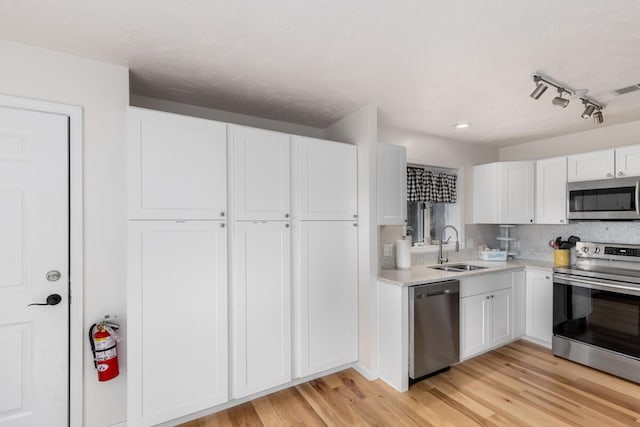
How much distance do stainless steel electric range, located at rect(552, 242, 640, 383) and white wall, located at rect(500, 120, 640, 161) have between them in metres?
1.11

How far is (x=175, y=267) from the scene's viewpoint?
6.45ft

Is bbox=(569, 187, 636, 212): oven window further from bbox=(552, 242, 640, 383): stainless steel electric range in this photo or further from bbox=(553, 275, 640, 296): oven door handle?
bbox=(553, 275, 640, 296): oven door handle

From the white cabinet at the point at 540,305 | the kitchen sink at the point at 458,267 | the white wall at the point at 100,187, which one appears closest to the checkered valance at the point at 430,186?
the kitchen sink at the point at 458,267

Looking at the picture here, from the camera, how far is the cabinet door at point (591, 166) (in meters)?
2.93

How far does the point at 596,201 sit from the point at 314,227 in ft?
9.57

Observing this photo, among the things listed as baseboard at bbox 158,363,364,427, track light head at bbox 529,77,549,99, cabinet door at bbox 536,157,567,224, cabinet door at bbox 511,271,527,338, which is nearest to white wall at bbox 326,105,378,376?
baseboard at bbox 158,363,364,427

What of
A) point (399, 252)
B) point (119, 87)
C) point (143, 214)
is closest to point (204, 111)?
point (119, 87)

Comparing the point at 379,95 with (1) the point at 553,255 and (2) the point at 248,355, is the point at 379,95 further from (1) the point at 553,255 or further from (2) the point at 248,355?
(1) the point at 553,255

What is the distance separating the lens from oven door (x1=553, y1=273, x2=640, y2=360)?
2.54m

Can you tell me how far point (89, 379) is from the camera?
182 centimetres

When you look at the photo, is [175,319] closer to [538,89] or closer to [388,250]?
[388,250]

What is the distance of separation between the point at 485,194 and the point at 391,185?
1.80 metres

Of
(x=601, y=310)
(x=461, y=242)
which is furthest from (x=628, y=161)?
(x=461, y=242)

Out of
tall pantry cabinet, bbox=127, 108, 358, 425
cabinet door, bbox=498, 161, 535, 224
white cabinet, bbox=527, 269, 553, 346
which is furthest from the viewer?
cabinet door, bbox=498, 161, 535, 224
